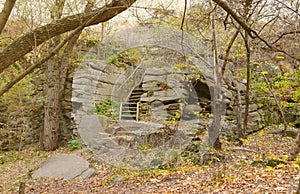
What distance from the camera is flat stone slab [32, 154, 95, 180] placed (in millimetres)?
6689

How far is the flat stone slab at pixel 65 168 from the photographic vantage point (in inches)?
263

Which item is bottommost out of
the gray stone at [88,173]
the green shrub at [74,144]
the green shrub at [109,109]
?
the gray stone at [88,173]

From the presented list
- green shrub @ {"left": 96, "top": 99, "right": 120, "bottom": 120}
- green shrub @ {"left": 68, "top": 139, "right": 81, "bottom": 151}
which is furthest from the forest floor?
green shrub @ {"left": 96, "top": 99, "right": 120, "bottom": 120}

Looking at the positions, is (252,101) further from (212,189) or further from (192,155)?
(212,189)

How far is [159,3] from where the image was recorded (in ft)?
13.0

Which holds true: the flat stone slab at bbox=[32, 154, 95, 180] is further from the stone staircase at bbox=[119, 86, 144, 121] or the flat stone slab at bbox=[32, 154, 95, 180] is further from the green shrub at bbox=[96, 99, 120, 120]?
the stone staircase at bbox=[119, 86, 144, 121]

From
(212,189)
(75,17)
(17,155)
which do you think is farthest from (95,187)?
(17,155)

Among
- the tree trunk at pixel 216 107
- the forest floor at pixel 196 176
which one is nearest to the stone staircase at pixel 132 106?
the forest floor at pixel 196 176

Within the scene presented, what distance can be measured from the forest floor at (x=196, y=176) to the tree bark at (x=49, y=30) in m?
3.15

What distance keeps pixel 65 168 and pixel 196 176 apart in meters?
3.67

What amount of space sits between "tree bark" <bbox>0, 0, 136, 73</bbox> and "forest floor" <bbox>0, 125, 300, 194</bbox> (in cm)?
A: 315

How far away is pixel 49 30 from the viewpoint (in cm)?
320

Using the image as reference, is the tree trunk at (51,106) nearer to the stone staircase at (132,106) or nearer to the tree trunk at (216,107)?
the stone staircase at (132,106)

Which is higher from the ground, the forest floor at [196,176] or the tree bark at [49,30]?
the tree bark at [49,30]
